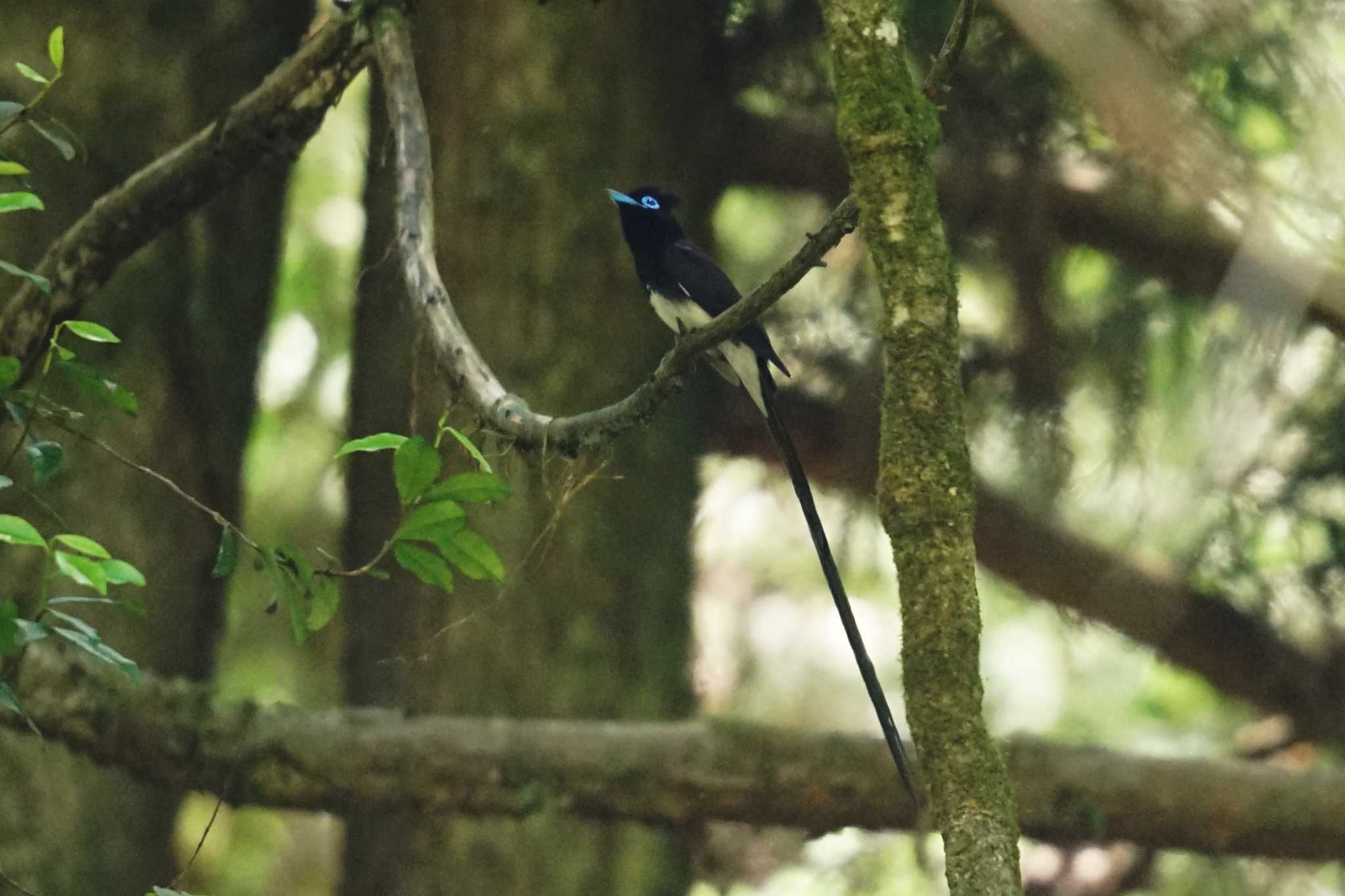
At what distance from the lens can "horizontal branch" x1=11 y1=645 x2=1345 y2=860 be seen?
282 cm

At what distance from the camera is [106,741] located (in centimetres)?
277

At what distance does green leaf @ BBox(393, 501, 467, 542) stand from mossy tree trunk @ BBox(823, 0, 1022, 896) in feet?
1.29

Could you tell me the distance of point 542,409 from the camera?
328 cm

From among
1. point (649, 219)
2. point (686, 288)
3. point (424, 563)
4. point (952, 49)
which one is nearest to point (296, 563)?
point (424, 563)

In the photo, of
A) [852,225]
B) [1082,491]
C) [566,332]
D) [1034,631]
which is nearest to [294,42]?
[566,332]

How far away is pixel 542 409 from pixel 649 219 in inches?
18.2

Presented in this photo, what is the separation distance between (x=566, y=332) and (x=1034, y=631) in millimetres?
2671

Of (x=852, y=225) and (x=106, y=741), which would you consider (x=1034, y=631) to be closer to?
(x=106, y=741)

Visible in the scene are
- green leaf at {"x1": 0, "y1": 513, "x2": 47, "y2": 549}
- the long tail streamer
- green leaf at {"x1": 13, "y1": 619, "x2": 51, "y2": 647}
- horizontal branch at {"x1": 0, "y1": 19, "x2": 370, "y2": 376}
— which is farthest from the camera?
horizontal branch at {"x1": 0, "y1": 19, "x2": 370, "y2": 376}

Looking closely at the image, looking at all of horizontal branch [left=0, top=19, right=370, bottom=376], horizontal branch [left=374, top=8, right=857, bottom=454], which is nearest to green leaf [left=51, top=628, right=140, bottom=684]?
horizontal branch [left=374, top=8, right=857, bottom=454]

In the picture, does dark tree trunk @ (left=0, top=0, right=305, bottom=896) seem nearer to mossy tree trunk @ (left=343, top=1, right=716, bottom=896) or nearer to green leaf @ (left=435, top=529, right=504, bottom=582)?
mossy tree trunk @ (left=343, top=1, right=716, bottom=896)

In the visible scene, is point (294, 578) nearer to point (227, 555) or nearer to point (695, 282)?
point (227, 555)

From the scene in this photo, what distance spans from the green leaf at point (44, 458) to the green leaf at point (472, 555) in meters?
0.34

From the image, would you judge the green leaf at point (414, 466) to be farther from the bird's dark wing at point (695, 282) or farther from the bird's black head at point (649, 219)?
the bird's black head at point (649, 219)
